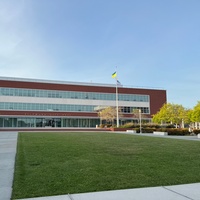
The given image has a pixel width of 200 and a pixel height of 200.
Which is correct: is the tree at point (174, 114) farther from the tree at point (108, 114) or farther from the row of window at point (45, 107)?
the row of window at point (45, 107)

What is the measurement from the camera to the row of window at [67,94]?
59188 millimetres

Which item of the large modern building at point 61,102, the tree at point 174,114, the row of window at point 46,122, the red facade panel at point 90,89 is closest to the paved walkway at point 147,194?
the tree at point 174,114

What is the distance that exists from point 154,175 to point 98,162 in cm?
244

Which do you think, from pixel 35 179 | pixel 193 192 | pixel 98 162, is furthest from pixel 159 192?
pixel 98 162

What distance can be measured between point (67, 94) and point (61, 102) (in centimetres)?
261

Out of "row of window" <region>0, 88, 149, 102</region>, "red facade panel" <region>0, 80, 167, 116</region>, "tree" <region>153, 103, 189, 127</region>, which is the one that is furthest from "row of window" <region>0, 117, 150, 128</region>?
"tree" <region>153, 103, 189, 127</region>

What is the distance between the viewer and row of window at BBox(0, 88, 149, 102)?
59.2 metres

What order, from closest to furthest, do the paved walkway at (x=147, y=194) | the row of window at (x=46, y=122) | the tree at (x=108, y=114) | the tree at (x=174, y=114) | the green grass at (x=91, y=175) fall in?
the paved walkway at (x=147, y=194), the green grass at (x=91, y=175), the tree at (x=174, y=114), the row of window at (x=46, y=122), the tree at (x=108, y=114)

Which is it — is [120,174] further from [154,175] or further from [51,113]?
[51,113]

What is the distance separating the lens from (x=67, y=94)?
210 ft

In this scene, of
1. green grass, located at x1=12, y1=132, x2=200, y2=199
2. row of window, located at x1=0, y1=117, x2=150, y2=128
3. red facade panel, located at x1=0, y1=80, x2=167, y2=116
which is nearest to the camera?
green grass, located at x1=12, y1=132, x2=200, y2=199

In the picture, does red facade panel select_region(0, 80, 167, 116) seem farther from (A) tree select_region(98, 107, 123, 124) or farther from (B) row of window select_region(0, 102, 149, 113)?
(A) tree select_region(98, 107, 123, 124)

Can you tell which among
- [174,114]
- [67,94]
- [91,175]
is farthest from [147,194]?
[67,94]

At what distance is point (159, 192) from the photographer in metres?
5.10
